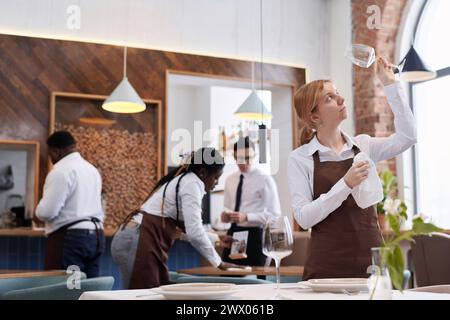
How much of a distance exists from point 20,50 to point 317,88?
4292 mm

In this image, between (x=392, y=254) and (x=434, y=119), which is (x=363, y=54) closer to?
(x=392, y=254)

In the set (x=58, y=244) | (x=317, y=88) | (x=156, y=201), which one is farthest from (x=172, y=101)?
(x=317, y=88)

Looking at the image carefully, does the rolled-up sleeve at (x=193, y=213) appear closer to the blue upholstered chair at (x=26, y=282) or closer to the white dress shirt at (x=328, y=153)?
the blue upholstered chair at (x=26, y=282)

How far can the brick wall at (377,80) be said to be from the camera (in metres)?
6.38

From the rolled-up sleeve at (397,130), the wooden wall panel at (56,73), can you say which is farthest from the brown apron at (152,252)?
the wooden wall panel at (56,73)

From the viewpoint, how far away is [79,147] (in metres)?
5.91

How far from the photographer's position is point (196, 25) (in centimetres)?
652

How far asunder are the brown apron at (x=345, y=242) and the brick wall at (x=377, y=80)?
4.38 meters

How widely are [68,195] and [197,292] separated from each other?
2.68 meters

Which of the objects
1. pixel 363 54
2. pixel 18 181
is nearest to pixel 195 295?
pixel 363 54

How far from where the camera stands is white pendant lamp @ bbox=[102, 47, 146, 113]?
17.2ft


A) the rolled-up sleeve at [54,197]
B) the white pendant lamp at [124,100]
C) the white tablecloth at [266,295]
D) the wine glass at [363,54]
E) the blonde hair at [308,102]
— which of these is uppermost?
the white pendant lamp at [124,100]

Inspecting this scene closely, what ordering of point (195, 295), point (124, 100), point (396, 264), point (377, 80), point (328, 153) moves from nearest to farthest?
1. point (396, 264)
2. point (195, 295)
3. point (328, 153)
4. point (124, 100)
5. point (377, 80)
